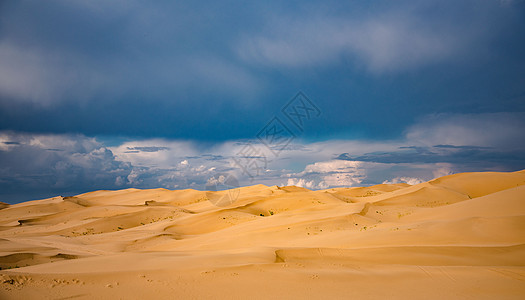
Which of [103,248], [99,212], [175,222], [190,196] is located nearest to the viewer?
[103,248]

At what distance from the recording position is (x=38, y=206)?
105 ft

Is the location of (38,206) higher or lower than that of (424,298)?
higher

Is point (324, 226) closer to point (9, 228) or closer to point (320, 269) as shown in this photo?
point (320, 269)

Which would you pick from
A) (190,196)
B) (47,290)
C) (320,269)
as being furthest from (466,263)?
(190,196)

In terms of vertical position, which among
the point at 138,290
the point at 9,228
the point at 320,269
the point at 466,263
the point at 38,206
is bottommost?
the point at 466,263

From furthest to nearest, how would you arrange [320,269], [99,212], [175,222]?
[99,212], [175,222], [320,269]

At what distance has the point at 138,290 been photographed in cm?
495

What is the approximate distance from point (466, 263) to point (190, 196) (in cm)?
3857

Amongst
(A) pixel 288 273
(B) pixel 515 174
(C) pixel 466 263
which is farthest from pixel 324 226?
(B) pixel 515 174

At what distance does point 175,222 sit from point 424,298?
19690mm

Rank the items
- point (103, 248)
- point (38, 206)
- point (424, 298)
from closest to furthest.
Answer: point (424, 298)
point (103, 248)
point (38, 206)

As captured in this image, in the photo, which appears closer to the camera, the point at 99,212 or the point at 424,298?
the point at 424,298

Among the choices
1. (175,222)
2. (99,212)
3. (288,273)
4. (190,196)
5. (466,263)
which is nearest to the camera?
(288,273)

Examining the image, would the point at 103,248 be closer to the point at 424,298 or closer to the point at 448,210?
the point at 424,298
